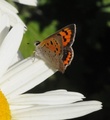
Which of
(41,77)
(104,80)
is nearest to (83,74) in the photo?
(104,80)

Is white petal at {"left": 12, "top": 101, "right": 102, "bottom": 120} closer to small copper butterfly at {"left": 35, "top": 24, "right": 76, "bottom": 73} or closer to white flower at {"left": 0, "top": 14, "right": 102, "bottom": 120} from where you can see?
white flower at {"left": 0, "top": 14, "right": 102, "bottom": 120}

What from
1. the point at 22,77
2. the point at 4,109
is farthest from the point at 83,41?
the point at 4,109

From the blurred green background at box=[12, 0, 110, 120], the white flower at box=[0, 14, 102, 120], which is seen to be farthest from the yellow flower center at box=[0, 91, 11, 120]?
the blurred green background at box=[12, 0, 110, 120]

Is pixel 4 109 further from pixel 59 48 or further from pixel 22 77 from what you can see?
pixel 59 48

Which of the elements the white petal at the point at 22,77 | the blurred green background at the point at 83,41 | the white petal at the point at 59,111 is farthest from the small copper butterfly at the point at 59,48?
the blurred green background at the point at 83,41

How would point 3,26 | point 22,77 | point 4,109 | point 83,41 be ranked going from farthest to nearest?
1. point 83,41
2. point 22,77
3. point 3,26
4. point 4,109

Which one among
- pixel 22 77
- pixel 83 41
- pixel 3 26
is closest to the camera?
pixel 3 26

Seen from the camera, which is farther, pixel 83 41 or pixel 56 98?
pixel 83 41
